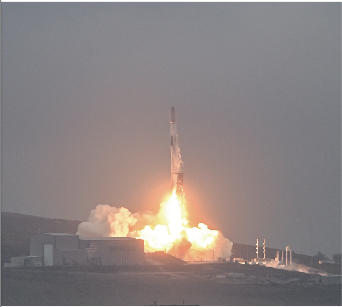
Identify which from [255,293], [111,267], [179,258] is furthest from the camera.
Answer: [179,258]

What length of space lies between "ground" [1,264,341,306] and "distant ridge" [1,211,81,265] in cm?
1812

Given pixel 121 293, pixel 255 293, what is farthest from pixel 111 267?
pixel 255 293

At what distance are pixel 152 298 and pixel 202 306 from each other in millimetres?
5666

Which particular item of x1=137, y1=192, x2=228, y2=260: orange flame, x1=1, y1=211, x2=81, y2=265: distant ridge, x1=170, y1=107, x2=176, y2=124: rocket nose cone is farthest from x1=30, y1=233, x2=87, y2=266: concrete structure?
x1=170, y1=107, x2=176, y2=124: rocket nose cone

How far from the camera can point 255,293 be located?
7925 centimetres

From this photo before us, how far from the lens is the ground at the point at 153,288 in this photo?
246 ft

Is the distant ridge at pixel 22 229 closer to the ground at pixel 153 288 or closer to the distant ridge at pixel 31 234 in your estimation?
the distant ridge at pixel 31 234

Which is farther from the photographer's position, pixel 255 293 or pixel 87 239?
pixel 87 239

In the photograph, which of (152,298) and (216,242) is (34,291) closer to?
(152,298)

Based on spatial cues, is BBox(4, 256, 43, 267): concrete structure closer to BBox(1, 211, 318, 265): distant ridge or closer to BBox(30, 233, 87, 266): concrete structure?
BBox(30, 233, 87, 266): concrete structure

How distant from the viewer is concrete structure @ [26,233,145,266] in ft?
298

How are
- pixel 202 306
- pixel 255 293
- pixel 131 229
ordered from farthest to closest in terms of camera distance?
pixel 131 229 → pixel 255 293 → pixel 202 306

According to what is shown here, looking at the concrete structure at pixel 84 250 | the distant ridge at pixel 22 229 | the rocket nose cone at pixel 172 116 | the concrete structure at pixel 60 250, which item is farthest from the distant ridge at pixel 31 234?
the rocket nose cone at pixel 172 116

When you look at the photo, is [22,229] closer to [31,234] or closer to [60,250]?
[31,234]
